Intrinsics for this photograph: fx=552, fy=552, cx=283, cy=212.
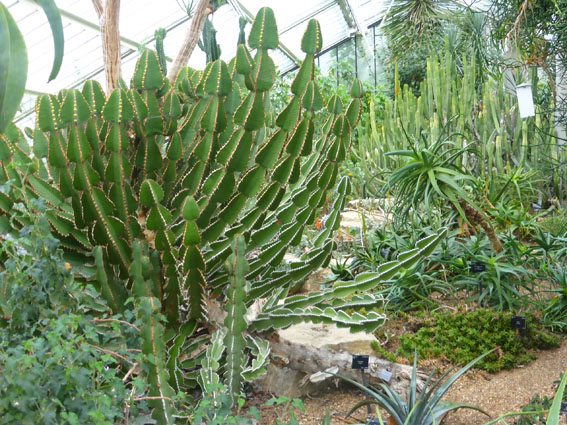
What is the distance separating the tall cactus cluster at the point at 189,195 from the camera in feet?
6.59

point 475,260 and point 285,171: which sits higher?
point 285,171

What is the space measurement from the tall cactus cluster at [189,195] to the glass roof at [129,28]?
461 centimetres

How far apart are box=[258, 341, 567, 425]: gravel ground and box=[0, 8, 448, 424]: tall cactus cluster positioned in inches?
16.2

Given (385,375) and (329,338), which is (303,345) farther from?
(385,375)

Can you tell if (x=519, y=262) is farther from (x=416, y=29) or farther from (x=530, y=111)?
(x=416, y=29)

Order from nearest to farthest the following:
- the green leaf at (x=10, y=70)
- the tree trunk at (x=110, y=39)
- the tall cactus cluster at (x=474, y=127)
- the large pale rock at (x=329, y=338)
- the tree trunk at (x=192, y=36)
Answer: the green leaf at (x=10, y=70) < the large pale rock at (x=329, y=338) < the tree trunk at (x=110, y=39) < the tree trunk at (x=192, y=36) < the tall cactus cluster at (x=474, y=127)

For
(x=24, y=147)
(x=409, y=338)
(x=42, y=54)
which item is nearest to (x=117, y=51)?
(x=24, y=147)

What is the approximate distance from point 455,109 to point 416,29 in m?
4.26

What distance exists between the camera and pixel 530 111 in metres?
5.10

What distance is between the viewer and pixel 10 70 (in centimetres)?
62

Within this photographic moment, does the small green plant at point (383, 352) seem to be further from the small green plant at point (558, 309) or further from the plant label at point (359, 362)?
the small green plant at point (558, 309)

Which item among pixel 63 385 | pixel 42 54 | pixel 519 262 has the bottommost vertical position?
pixel 519 262

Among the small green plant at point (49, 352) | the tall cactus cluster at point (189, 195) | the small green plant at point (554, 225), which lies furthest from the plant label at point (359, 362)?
the small green plant at point (554, 225)

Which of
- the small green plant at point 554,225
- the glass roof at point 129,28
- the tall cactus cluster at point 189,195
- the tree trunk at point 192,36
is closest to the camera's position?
the tall cactus cluster at point 189,195
